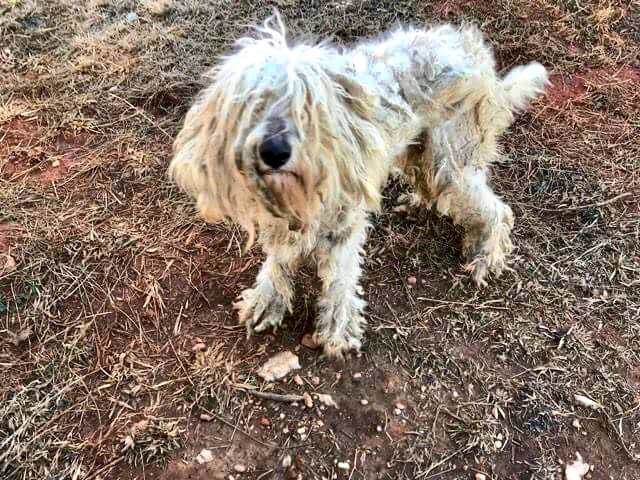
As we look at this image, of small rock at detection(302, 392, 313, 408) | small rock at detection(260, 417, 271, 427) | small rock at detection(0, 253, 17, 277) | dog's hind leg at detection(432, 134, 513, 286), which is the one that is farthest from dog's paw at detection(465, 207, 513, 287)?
small rock at detection(0, 253, 17, 277)

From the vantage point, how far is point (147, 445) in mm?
3430

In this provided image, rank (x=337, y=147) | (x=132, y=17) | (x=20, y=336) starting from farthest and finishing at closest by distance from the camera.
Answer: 1. (x=132, y=17)
2. (x=20, y=336)
3. (x=337, y=147)

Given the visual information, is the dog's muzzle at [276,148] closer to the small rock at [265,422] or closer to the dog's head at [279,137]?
the dog's head at [279,137]

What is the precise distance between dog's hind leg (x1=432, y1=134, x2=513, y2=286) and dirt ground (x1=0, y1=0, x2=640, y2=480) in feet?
0.47

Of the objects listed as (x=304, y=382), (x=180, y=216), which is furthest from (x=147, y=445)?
(x=180, y=216)

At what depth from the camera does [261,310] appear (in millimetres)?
3900

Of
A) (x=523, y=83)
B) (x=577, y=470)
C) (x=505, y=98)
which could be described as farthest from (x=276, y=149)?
(x=577, y=470)

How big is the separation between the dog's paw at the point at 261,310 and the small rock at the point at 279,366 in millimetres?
216

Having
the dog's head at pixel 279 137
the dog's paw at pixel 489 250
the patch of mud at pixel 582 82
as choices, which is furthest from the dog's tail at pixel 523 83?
the dog's head at pixel 279 137

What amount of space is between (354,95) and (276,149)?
1.70 ft

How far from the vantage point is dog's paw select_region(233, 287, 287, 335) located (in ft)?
12.8

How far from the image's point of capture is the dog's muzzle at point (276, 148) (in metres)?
2.51

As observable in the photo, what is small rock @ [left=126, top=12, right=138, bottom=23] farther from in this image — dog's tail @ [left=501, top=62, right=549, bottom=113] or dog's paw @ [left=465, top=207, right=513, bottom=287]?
dog's paw @ [left=465, top=207, right=513, bottom=287]

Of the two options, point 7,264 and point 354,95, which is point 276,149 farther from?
point 7,264
